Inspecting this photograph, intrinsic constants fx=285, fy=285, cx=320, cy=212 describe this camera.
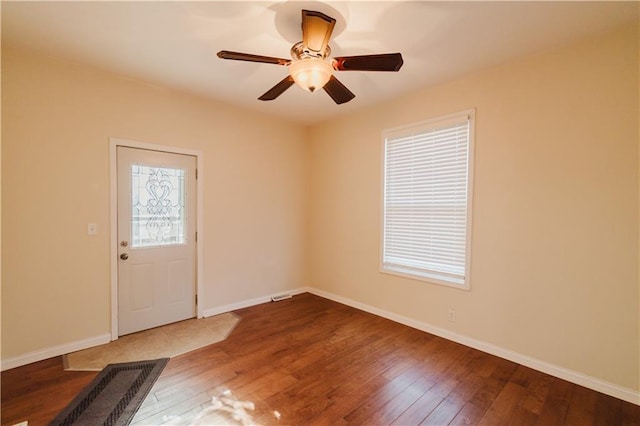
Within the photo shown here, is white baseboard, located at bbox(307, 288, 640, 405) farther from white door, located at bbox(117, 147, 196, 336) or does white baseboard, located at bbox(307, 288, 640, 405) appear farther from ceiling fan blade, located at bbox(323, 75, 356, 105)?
ceiling fan blade, located at bbox(323, 75, 356, 105)

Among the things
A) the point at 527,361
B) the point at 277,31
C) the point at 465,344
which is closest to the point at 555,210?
the point at 527,361

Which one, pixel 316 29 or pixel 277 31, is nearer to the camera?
pixel 316 29

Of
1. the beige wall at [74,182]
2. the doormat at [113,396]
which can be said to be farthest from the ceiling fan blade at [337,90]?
the doormat at [113,396]

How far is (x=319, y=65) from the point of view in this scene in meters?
1.90

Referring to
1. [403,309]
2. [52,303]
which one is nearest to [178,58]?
[52,303]

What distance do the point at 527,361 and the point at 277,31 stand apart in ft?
11.6

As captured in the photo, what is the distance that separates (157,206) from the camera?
10.8ft

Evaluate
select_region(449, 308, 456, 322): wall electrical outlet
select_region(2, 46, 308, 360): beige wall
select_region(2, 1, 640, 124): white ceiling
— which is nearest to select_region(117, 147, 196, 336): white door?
select_region(2, 46, 308, 360): beige wall

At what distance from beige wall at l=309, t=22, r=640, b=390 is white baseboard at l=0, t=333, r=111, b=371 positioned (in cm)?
338

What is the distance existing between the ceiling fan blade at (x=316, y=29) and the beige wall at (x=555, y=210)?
1.82 m

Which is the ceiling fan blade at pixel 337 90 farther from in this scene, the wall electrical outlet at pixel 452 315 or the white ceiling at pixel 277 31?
the wall electrical outlet at pixel 452 315

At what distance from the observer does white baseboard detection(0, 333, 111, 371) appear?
2.47 m

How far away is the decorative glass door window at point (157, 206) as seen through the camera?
3.15 m

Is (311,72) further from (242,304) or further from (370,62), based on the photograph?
(242,304)
